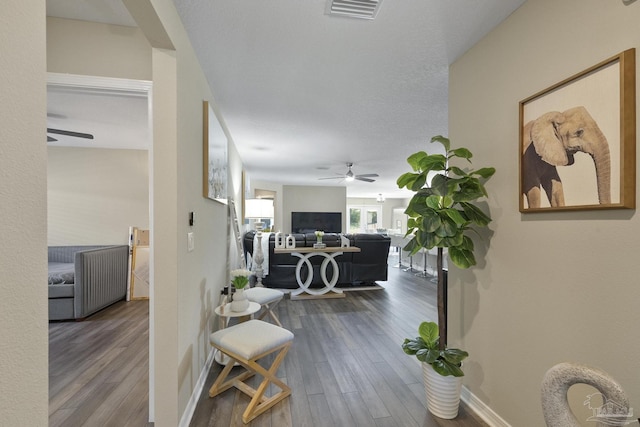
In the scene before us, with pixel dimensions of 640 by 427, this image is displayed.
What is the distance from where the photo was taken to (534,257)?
1.44 m

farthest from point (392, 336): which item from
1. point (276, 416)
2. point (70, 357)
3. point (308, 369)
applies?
point (70, 357)

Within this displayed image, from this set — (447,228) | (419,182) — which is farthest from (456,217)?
(419,182)

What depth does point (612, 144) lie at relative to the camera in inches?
43.0

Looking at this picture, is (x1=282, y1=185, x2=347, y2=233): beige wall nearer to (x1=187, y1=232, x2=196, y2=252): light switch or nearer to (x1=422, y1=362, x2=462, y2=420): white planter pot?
(x1=187, y1=232, x2=196, y2=252): light switch

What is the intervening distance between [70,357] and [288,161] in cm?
408

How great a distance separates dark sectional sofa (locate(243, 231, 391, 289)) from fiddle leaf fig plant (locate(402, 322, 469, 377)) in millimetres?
2902

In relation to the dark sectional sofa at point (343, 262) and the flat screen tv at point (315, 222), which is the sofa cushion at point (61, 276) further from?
the flat screen tv at point (315, 222)

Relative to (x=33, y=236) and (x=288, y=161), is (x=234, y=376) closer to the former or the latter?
(x=33, y=236)

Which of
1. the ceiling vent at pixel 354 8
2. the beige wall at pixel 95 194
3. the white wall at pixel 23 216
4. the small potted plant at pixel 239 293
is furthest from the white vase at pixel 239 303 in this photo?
the beige wall at pixel 95 194

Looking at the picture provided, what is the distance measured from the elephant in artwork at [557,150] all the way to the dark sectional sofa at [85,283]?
14.3ft

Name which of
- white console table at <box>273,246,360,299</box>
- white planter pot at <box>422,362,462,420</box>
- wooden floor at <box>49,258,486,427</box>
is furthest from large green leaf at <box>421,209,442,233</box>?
white console table at <box>273,246,360,299</box>

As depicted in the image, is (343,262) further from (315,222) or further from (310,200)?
(310,200)

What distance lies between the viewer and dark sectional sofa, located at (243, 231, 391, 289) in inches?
184

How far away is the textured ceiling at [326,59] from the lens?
1.49 meters
